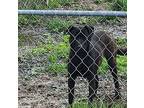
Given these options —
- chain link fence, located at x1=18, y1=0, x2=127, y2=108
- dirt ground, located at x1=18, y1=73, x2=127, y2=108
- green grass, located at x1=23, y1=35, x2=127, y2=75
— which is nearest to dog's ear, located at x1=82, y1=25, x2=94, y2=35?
chain link fence, located at x1=18, y1=0, x2=127, y2=108

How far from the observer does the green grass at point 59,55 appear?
21.3ft

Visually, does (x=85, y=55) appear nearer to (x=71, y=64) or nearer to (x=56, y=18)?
(x=71, y=64)

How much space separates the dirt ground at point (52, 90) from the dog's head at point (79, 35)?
0.55m

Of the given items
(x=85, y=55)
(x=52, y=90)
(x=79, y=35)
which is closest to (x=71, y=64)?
(x=85, y=55)

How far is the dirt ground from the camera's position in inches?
218

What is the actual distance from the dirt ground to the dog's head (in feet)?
1.82

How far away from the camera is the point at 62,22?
26.0 ft

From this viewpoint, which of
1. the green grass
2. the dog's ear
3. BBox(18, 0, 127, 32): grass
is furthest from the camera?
BBox(18, 0, 127, 32): grass

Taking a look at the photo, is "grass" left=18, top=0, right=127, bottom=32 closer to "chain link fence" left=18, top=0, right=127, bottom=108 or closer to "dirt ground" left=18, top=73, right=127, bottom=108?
"chain link fence" left=18, top=0, right=127, bottom=108

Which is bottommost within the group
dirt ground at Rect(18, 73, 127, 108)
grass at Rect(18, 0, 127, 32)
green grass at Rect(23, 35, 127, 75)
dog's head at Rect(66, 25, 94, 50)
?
dirt ground at Rect(18, 73, 127, 108)
